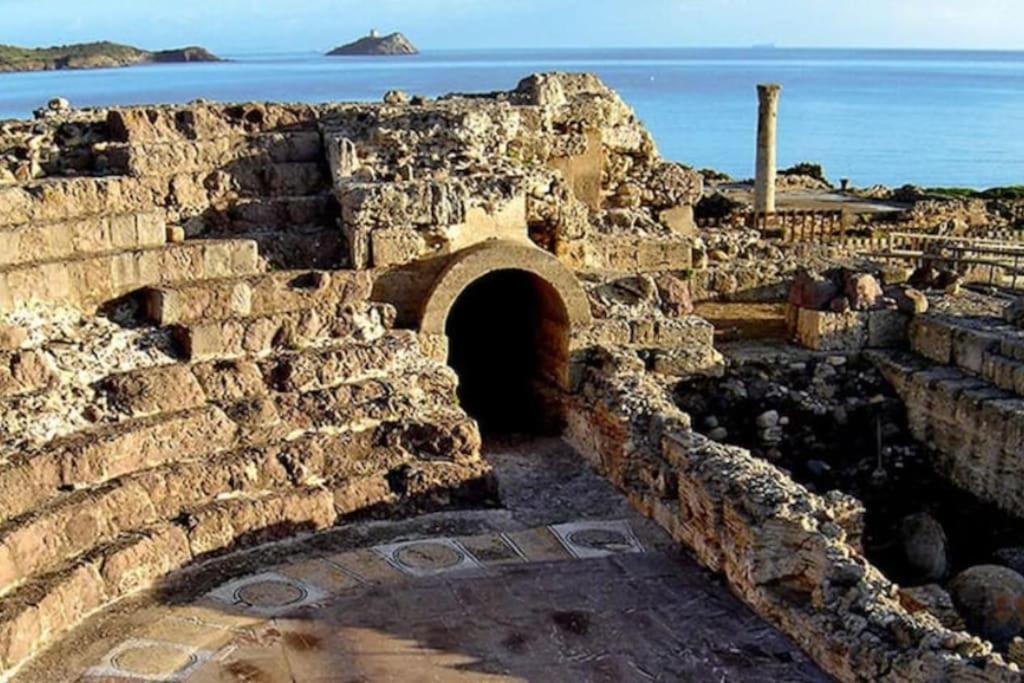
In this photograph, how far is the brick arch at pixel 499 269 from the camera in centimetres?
1412

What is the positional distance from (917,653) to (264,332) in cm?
732

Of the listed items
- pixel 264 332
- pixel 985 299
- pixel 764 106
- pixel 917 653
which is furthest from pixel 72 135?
pixel 764 106

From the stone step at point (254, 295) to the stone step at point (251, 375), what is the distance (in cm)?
61

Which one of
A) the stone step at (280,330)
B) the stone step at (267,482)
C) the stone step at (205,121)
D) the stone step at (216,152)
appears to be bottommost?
the stone step at (267,482)

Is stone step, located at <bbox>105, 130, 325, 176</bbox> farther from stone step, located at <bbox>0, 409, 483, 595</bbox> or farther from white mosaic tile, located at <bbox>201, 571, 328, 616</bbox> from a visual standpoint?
white mosaic tile, located at <bbox>201, 571, 328, 616</bbox>

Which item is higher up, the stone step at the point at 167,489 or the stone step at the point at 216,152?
the stone step at the point at 216,152

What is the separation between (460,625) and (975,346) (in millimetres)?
8387

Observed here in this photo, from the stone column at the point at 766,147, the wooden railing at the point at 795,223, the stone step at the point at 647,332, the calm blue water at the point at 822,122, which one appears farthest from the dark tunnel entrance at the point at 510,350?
the calm blue water at the point at 822,122

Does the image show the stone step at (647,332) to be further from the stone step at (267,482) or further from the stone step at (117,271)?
the stone step at (117,271)

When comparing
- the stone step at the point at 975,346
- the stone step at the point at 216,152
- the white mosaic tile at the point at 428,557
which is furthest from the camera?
the stone step at the point at 975,346

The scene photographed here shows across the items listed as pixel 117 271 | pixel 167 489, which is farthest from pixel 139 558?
pixel 117 271

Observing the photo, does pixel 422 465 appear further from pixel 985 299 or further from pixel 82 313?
pixel 985 299

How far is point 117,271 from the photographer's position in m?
12.8

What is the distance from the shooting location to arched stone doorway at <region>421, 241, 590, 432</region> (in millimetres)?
14273
